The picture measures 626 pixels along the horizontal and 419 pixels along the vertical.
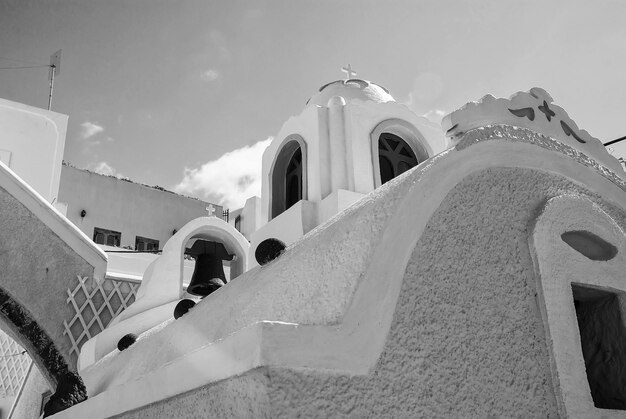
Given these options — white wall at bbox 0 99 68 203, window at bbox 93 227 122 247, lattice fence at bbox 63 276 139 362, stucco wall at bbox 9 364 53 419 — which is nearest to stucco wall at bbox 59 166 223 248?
window at bbox 93 227 122 247

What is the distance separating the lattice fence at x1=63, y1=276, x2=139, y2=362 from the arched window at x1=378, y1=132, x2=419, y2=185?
3.03 meters

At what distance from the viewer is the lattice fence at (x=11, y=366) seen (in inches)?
427

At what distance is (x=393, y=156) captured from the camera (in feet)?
21.9

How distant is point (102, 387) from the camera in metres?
4.21

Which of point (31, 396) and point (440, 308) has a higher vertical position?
point (31, 396)

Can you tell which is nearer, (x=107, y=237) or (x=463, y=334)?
(x=463, y=334)

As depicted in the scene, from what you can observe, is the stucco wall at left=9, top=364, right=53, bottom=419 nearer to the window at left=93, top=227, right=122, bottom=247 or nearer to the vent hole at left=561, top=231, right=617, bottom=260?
the vent hole at left=561, top=231, right=617, bottom=260

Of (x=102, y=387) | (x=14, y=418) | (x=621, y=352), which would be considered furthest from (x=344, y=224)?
(x=14, y=418)

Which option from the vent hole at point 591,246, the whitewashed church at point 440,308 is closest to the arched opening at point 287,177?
the whitewashed church at point 440,308

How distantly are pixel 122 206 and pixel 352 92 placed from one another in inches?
490

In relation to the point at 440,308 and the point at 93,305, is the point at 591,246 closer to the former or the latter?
the point at 440,308

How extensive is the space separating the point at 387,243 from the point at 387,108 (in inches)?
165

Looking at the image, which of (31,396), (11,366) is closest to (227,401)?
(31,396)

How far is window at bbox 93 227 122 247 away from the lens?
17.3 meters
